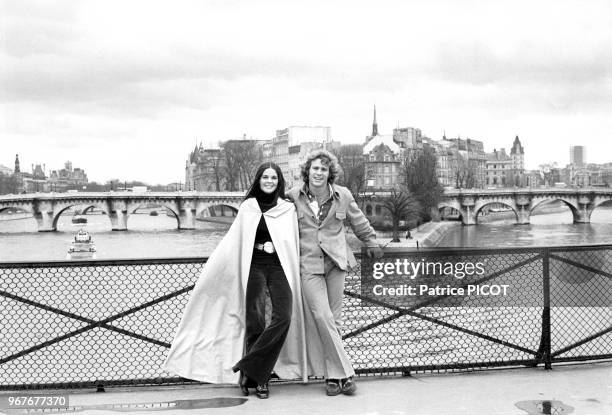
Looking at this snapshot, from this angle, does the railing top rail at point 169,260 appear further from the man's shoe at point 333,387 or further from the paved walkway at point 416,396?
the man's shoe at point 333,387

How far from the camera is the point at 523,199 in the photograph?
70.9 metres

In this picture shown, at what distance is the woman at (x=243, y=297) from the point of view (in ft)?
14.5

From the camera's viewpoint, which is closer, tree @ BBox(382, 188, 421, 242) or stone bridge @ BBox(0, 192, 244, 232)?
tree @ BBox(382, 188, 421, 242)

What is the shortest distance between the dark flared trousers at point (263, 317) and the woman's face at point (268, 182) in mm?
396

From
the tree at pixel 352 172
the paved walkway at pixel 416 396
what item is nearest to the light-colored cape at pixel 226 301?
the paved walkway at pixel 416 396

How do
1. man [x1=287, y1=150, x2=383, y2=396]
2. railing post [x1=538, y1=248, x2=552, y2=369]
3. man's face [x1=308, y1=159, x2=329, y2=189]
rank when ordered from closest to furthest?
1. man [x1=287, y1=150, x2=383, y2=396]
2. man's face [x1=308, y1=159, x2=329, y2=189]
3. railing post [x1=538, y1=248, x2=552, y2=369]

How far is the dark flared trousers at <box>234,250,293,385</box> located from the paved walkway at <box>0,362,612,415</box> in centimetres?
21

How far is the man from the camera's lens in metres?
4.48

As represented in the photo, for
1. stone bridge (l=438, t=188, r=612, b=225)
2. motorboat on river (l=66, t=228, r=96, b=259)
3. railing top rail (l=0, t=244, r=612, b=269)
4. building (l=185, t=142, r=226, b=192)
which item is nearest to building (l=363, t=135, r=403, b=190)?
building (l=185, t=142, r=226, b=192)

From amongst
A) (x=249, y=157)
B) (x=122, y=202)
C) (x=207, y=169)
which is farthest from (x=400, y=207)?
(x=207, y=169)

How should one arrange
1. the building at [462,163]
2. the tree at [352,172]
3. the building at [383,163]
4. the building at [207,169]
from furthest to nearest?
the building at [462,163], the building at [383,163], the building at [207,169], the tree at [352,172]

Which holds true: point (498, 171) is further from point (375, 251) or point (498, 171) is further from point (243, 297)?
point (243, 297)

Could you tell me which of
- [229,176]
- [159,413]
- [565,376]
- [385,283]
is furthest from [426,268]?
[229,176]

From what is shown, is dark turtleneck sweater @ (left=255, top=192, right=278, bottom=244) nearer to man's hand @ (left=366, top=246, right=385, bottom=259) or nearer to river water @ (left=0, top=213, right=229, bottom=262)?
man's hand @ (left=366, top=246, right=385, bottom=259)
